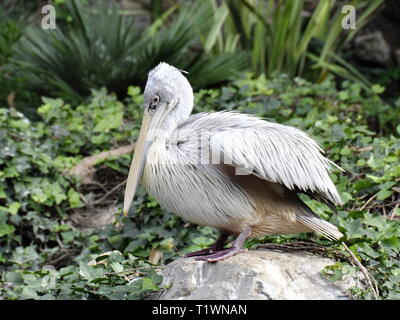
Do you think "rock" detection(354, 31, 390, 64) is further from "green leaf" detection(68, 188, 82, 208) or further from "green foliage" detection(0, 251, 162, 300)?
"green foliage" detection(0, 251, 162, 300)

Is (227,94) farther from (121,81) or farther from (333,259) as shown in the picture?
(333,259)

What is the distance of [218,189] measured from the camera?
376cm

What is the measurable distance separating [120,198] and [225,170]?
2.27 meters

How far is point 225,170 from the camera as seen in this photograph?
12.5 ft

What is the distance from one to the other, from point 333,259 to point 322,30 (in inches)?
187

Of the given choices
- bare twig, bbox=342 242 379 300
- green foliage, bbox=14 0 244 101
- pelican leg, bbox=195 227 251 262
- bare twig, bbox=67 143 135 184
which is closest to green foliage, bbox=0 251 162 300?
pelican leg, bbox=195 227 251 262

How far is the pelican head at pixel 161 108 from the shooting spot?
3963 millimetres

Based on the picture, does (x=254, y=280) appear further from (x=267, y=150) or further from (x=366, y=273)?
(x=267, y=150)

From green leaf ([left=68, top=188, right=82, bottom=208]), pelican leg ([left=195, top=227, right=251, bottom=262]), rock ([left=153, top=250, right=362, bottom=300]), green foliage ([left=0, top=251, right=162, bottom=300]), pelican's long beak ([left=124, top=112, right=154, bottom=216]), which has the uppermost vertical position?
pelican's long beak ([left=124, top=112, right=154, bottom=216])

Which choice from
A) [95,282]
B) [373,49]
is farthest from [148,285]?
[373,49]

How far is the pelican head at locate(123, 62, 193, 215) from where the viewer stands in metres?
3.96

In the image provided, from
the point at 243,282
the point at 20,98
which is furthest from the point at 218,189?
the point at 20,98

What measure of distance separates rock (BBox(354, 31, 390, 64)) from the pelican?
5.41m

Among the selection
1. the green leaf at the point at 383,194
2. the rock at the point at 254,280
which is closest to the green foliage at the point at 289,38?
the green leaf at the point at 383,194
